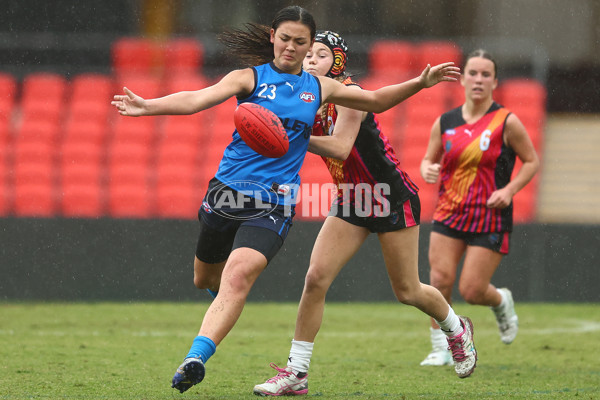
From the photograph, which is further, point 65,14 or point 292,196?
point 65,14

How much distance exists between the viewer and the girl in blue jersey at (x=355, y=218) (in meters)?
5.32

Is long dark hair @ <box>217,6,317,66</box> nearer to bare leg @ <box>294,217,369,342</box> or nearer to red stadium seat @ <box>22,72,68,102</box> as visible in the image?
bare leg @ <box>294,217,369,342</box>

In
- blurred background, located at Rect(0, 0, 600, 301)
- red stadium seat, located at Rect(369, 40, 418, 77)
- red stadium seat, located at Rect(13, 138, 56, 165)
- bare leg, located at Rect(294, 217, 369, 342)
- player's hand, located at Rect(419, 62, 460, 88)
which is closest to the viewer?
player's hand, located at Rect(419, 62, 460, 88)

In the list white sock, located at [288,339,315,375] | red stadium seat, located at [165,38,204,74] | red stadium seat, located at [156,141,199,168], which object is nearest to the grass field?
white sock, located at [288,339,315,375]

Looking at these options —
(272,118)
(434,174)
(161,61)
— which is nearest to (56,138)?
(161,61)

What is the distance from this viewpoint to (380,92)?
5.00 meters

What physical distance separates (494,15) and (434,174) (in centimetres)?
1064

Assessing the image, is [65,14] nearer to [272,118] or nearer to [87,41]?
[87,41]

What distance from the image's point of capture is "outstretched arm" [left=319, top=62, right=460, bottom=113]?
494 centimetres

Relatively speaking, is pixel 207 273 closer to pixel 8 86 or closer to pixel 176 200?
pixel 176 200

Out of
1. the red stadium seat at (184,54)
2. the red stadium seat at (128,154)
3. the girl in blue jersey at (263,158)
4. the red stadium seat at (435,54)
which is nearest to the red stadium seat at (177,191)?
the red stadium seat at (128,154)

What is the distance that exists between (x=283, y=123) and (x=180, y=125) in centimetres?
833

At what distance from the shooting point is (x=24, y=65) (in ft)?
44.1

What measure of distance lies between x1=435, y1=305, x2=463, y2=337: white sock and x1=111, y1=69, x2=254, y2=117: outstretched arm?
6.49 feet
